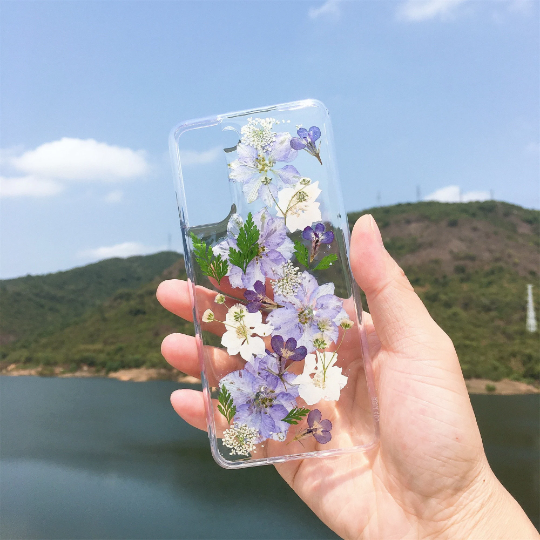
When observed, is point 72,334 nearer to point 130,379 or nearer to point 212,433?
point 130,379

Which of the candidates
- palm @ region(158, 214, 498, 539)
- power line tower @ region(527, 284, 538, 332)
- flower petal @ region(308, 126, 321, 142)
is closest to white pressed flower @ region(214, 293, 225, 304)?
palm @ region(158, 214, 498, 539)

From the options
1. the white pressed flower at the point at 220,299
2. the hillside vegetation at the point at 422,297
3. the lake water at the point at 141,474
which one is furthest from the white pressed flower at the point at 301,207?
the hillside vegetation at the point at 422,297

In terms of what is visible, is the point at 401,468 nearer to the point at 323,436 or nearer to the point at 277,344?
the point at 323,436

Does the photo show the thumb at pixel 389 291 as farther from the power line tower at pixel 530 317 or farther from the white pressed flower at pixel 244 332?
the power line tower at pixel 530 317

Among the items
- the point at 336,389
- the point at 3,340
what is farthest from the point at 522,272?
the point at 3,340

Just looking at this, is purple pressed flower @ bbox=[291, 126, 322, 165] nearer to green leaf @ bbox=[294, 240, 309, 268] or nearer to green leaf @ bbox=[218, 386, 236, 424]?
green leaf @ bbox=[294, 240, 309, 268]

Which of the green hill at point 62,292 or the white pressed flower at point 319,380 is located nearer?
the white pressed flower at point 319,380
